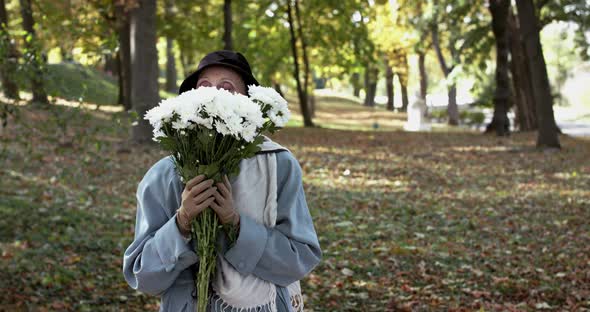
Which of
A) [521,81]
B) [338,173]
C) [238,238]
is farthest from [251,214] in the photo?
[521,81]

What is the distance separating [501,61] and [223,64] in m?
23.3

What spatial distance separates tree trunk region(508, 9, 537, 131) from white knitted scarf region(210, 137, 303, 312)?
2654cm

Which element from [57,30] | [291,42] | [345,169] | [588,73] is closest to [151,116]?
[57,30]

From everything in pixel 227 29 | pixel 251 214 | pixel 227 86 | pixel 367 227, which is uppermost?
pixel 227 29

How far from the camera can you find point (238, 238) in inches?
108

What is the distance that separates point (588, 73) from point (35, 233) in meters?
85.9

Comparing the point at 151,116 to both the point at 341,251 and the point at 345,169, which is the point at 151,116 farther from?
the point at 345,169

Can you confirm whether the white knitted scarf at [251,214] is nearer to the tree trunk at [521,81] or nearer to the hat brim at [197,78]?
the hat brim at [197,78]

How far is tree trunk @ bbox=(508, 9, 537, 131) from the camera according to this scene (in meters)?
28.0

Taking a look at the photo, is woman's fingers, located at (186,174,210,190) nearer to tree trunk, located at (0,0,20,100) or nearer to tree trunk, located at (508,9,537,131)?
tree trunk, located at (0,0,20,100)

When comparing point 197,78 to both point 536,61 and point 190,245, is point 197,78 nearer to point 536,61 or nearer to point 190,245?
point 190,245

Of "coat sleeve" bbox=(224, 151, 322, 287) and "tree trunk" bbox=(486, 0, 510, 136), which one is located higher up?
"tree trunk" bbox=(486, 0, 510, 136)

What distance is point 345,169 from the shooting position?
17.3 meters

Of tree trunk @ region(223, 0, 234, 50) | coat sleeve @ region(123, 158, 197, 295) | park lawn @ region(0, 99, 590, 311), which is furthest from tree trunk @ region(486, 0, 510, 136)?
coat sleeve @ region(123, 158, 197, 295)
